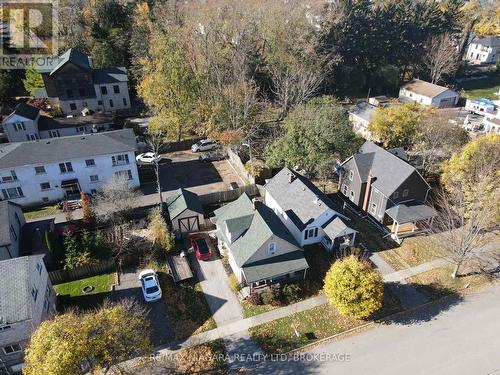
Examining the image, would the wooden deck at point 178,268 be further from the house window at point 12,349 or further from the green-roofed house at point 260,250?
the house window at point 12,349

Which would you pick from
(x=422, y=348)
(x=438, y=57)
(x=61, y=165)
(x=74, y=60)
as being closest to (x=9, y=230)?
(x=61, y=165)

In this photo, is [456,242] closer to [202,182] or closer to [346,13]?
[202,182]

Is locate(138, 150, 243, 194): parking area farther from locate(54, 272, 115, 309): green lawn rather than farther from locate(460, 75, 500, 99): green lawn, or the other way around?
locate(460, 75, 500, 99): green lawn

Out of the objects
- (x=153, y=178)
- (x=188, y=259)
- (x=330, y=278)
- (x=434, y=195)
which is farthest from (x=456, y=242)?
(x=153, y=178)

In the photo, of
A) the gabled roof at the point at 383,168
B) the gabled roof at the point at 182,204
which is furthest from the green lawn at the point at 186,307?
the gabled roof at the point at 383,168

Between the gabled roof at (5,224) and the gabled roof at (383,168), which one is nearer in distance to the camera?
the gabled roof at (5,224)
